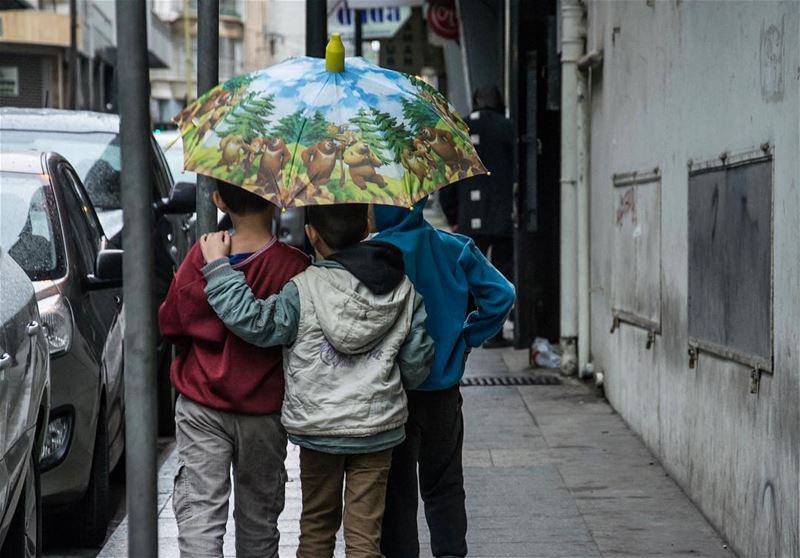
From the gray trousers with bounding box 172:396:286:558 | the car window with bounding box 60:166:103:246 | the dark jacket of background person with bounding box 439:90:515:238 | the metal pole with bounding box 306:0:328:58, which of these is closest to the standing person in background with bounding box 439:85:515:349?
the dark jacket of background person with bounding box 439:90:515:238

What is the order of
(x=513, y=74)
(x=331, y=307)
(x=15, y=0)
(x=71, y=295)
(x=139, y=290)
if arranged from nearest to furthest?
(x=139, y=290), (x=331, y=307), (x=71, y=295), (x=513, y=74), (x=15, y=0)

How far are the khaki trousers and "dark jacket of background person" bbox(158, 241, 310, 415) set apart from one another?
10.5 inches

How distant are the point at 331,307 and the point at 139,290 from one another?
4.91 feet

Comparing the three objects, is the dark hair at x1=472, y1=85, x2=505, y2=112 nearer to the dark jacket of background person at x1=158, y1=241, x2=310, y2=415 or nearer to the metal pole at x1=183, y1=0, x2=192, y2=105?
the dark jacket of background person at x1=158, y1=241, x2=310, y2=415

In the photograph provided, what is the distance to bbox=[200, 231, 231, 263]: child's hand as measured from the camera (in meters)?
4.36

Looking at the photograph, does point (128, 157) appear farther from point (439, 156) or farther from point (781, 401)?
point (781, 401)

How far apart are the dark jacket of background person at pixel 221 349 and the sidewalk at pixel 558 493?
6.13 ft

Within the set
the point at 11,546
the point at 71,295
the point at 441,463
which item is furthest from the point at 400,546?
the point at 71,295

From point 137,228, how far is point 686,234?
458 centimetres

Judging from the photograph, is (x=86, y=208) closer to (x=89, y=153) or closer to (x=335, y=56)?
(x=89, y=153)

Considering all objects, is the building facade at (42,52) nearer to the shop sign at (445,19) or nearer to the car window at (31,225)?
the shop sign at (445,19)

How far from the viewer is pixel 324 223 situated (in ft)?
15.2

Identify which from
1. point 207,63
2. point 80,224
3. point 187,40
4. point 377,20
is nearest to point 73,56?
point 377,20

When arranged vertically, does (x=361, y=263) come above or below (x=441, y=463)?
above
